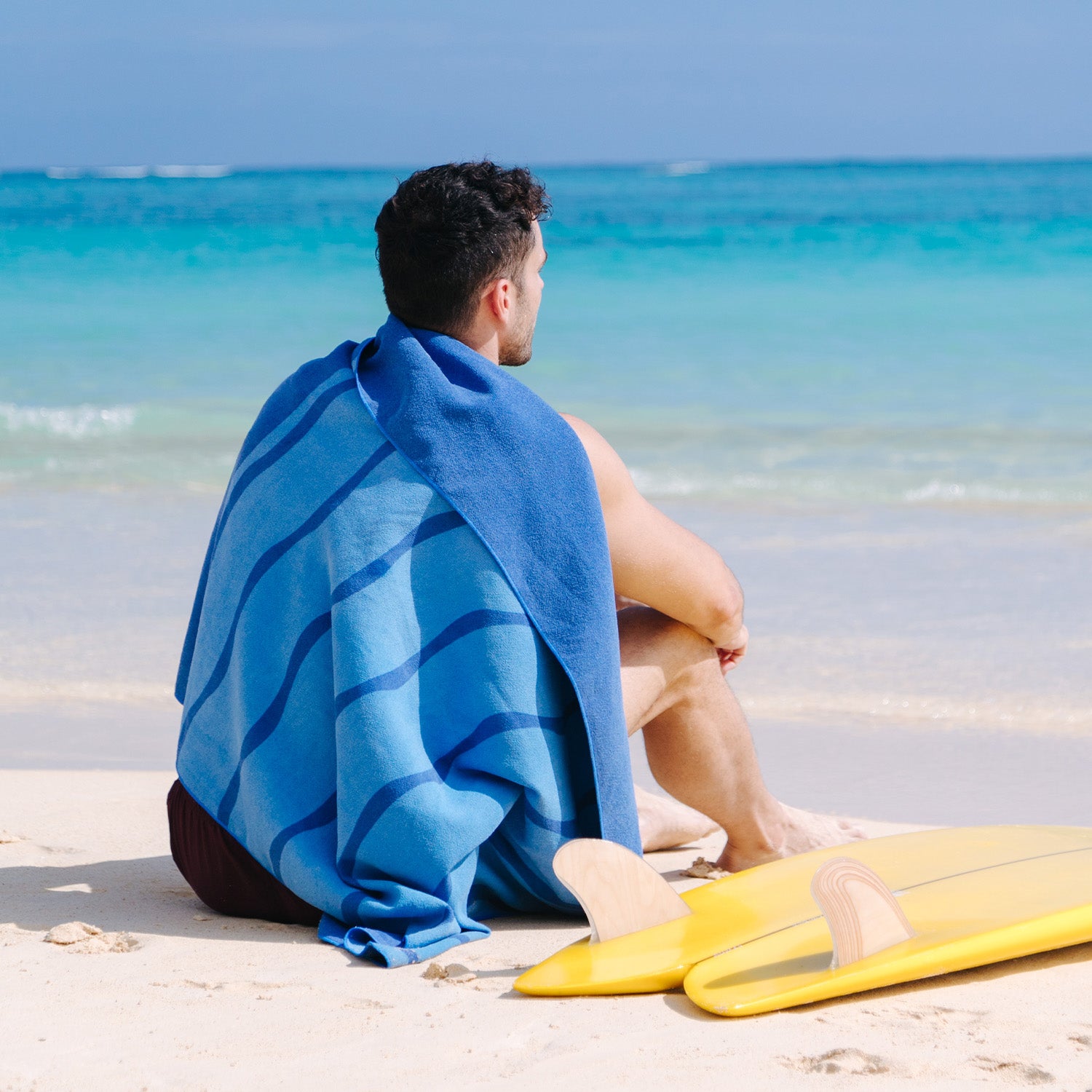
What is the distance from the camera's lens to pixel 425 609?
2076 millimetres

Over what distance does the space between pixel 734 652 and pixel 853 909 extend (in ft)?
2.13

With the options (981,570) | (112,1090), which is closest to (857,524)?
(981,570)

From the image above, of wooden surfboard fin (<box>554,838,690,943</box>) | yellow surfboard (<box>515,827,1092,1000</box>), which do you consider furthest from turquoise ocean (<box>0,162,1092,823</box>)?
wooden surfboard fin (<box>554,838,690,943</box>)

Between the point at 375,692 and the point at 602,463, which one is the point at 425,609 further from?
the point at 602,463

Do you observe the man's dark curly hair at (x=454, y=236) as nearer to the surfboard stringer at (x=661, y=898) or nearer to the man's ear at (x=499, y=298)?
the man's ear at (x=499, y=298)

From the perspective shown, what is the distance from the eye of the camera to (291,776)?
84.2 inches

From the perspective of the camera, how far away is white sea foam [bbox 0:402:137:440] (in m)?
8.87

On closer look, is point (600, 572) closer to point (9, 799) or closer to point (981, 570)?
point (9, 799)

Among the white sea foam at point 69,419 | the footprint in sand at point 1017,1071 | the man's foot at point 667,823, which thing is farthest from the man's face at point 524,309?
the white sea foam at point 69,419

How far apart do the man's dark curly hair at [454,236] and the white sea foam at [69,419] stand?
7.08 meters

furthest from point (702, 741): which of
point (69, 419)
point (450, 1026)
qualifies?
point (69, 419)

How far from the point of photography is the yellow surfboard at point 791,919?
6.33ft

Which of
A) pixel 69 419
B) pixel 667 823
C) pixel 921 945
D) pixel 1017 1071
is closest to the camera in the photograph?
pixel 1017 1071

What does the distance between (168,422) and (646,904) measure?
766 centimetres
